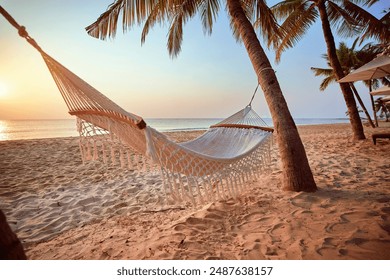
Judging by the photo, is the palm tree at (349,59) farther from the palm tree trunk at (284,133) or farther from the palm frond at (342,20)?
the palm tree trunk at (284,133)

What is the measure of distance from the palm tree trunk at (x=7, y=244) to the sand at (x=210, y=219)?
0.46m

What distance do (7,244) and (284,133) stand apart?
1.44m

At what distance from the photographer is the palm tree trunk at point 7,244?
48cm

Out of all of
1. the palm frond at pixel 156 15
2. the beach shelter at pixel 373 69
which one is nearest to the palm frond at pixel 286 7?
the beach shelter at pixel 373 69

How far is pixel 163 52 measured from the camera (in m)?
2.47

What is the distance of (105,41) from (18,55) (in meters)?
0.71

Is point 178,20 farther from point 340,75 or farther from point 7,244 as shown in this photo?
point 340,75

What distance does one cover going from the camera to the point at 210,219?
1165 millimetres

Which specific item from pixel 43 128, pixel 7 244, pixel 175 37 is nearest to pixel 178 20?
pixel 175 37

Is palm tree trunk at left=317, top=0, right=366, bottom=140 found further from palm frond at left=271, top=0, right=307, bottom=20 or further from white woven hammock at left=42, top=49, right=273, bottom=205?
white woven hammock at left=42, top=49, right=273, bottom=205

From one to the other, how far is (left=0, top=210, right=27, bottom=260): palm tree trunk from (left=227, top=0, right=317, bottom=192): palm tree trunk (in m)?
1.40

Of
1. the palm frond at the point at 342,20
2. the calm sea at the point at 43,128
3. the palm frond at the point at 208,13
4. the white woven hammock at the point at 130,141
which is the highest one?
the palm frond at the point at 342,20

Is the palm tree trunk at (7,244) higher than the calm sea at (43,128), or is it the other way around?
the calm sea at (43,128)

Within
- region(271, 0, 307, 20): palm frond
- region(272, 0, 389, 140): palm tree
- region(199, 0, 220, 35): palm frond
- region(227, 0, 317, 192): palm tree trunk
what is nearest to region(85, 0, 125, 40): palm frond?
region(199, 0, 220, 35): palm frond
